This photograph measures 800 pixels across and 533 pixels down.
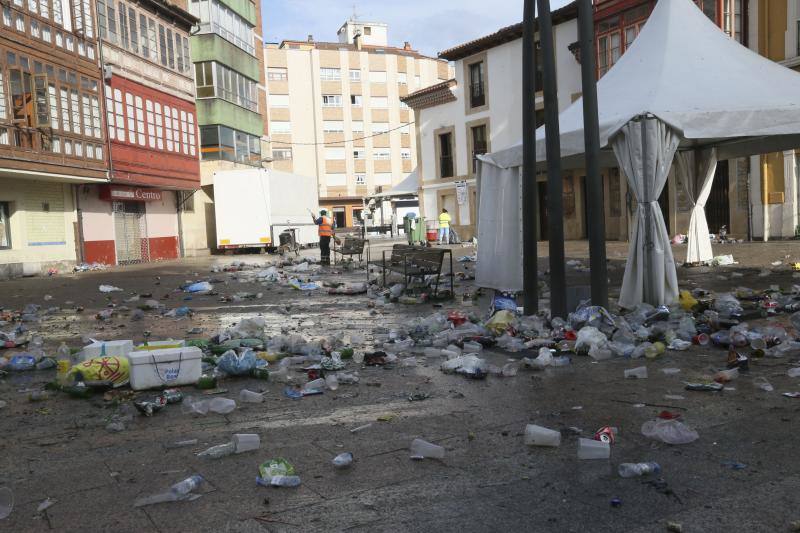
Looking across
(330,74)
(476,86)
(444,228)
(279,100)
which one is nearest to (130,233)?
(444,228)

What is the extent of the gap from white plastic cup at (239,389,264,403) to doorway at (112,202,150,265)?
72.2 feet

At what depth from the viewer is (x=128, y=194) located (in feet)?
82.7

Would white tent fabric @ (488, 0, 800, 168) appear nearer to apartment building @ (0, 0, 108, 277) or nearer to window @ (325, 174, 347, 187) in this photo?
apartment building @ (0, 0, 108, 277)

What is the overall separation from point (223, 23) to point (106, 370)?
100 ft

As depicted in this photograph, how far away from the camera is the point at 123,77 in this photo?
79.0 ft

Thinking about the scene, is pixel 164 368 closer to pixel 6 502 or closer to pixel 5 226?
pixel 6 502

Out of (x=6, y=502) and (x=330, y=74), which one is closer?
(x=6, y=502)

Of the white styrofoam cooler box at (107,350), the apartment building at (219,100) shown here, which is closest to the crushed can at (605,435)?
the white styrofoam cooler box at (107,350)

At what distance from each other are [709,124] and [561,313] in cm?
284

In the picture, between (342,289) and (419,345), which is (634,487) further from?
(342,289)

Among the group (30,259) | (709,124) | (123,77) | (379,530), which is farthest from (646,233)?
(123,77)

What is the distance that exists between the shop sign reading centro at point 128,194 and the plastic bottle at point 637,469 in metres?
23.9

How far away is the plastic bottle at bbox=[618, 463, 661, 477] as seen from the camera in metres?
3.28

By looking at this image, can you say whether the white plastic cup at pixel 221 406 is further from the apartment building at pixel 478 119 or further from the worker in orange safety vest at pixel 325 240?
the apartment building at pixel 478 119
